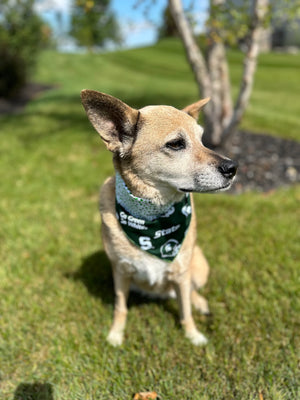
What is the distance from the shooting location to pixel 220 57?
538 cm

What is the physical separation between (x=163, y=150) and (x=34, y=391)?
1.94 metres

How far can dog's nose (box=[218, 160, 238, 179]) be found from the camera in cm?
193

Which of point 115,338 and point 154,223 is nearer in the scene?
point 154,223

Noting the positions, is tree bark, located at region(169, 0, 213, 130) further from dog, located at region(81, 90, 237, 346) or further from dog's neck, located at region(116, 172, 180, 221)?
dog's neck, located at region(116, 172, 180, 221)

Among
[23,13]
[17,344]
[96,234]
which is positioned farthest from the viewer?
[23,13]

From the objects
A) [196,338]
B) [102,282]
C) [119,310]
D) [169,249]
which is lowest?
[102,282]

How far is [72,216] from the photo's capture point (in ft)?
14.1

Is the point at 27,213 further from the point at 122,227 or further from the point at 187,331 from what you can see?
the point at 187,331

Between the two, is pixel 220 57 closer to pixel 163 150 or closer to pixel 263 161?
pixel 263 161

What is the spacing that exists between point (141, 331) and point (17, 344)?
1027 mm

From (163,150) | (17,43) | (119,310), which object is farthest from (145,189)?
(17,43)

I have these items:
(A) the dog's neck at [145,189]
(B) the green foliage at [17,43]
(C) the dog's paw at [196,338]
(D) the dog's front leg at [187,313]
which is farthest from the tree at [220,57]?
(B) the green foliage at [17,43]

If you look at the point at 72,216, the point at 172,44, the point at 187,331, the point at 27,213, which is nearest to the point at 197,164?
the point at 187,331

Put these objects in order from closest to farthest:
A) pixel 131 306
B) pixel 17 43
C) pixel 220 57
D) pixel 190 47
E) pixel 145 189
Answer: pixel 145 189 < pixel 131 306 < pixel 190 47 < pixel 220 57 < pixel 17 43
